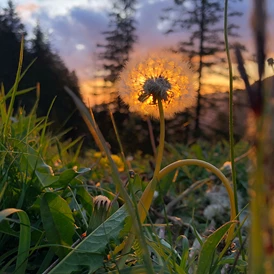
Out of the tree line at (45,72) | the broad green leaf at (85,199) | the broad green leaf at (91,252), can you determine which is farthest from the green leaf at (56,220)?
the tree line at (45,72)

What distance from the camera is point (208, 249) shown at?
0.71 meters

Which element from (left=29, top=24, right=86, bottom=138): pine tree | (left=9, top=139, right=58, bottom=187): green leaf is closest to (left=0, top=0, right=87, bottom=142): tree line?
(left=29, top=24, right=86, bottom=138): pine tree

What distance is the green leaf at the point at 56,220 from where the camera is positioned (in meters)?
0.82

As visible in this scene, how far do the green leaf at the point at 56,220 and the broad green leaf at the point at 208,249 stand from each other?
254 millimetres

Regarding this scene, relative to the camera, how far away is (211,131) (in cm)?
1104

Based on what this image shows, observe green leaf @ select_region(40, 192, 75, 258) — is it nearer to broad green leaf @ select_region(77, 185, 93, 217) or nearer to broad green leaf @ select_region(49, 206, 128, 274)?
broad green leaf @ select_region(49, 206, 128, 274)

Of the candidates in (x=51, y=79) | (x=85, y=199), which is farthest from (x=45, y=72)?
A: (x=85, y=199)

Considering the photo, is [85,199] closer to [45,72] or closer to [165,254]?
[165,254]

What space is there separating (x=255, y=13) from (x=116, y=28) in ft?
38.2

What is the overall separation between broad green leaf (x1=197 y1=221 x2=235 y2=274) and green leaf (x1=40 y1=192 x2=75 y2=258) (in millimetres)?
254

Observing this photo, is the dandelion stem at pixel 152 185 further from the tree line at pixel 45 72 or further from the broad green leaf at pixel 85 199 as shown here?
the tree line at pixel 45 72

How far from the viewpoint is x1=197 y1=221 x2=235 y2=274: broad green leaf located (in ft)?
2.30

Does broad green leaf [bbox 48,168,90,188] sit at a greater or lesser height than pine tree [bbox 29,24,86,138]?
lesser

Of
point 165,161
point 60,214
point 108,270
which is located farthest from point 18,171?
point 165,161
